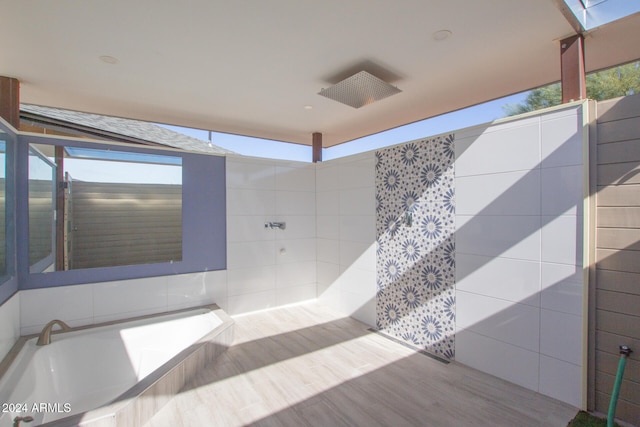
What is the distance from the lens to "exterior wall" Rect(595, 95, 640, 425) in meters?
1.69

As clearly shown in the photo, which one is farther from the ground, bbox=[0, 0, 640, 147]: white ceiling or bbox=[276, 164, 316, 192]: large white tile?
bbox=[0, 0, 640, 147]: white ceiling

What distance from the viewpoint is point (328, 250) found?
4.00 metres

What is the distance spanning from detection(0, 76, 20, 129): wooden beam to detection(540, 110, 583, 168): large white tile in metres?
4.00

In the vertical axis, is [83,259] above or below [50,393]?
above

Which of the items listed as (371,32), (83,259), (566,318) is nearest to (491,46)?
(371,32)

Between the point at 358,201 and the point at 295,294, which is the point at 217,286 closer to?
the point at 295,294

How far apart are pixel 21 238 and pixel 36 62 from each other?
146cm

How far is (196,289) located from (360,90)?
2723 millimetres

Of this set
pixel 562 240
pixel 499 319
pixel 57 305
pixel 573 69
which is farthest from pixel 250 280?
pixel 573 69

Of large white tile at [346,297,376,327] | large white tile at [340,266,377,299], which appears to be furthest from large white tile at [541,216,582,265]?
large white tile at [346,297,376,327]

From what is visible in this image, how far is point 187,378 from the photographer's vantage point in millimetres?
2238

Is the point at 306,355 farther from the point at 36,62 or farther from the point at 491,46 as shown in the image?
the point at 36,62

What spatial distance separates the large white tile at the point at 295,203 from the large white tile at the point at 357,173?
2.05 ft

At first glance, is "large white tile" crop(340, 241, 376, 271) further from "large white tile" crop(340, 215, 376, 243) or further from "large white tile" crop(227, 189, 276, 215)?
"large white tile" crop(227, 189, 276, 215)
